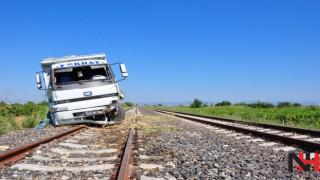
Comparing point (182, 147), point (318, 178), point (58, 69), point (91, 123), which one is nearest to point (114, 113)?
point (91, 123)

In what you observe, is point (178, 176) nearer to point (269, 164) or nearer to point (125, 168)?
point (125, 168)

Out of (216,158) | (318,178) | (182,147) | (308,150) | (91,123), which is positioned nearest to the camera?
(318,178)

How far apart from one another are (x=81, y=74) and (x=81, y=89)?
0.84 meters

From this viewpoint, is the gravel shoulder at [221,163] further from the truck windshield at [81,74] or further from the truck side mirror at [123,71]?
the truck windshield at [81,74]

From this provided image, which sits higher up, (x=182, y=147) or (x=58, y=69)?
(x=58, y=69)

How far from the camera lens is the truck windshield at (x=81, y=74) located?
1262cm

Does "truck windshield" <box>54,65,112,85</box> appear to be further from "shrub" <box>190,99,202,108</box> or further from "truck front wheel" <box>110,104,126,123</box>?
"shrub" <box>190,99,202,108</box>

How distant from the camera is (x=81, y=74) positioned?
12719mm

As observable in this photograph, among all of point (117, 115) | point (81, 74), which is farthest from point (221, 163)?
point (81, 74)

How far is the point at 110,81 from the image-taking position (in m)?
12.7

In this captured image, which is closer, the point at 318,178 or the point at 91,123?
the point at 318,178

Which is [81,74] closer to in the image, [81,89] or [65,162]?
[81,89]

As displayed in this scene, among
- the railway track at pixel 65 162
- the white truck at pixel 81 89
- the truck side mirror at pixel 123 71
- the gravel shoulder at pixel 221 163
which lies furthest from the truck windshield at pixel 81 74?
the gravel shoulder at pixel 221 163

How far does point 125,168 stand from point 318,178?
2571mm
